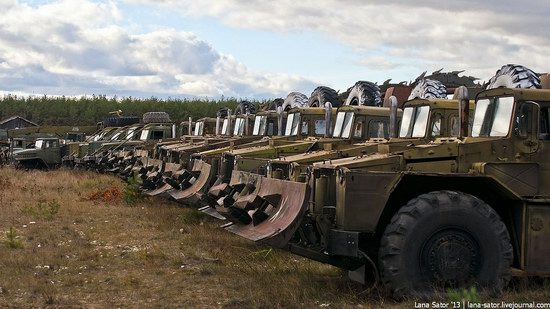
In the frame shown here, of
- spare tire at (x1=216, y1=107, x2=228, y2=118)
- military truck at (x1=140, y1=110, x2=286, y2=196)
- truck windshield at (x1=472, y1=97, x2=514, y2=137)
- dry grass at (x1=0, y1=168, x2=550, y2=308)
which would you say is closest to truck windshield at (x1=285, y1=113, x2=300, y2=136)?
military truck at (x1=140, y1=110, x2=286, y2=196)

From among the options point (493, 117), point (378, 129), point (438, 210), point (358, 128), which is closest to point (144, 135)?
point (358, 128)

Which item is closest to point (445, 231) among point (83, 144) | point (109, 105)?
point (83, 144)

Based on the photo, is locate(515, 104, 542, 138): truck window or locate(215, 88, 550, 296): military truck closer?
locate(215, 88, 550, 296): military truck

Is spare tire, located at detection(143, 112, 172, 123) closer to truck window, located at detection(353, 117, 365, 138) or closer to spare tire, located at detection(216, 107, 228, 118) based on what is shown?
spare tire, located at detection(216, 107, 228, 118)

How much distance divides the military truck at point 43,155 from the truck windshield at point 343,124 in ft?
59.0

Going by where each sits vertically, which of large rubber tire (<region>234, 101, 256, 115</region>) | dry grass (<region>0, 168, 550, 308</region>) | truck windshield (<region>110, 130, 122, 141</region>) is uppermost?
large rubber tire (<region>234, 101, 256, 115</region>)

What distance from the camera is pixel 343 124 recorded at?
1336 centimetres

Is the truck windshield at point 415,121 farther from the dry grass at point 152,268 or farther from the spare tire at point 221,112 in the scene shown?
the spare tire at point 221,112

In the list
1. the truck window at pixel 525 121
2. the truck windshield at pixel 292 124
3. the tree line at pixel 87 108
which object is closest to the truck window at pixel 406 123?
the truck window at pixel 525 121

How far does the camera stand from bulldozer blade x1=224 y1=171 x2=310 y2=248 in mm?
7637

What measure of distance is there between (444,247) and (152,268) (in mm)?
4162

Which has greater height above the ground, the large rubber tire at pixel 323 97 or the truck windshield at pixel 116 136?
the large rubber tire at pixel 323 97

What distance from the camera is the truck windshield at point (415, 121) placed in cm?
1075

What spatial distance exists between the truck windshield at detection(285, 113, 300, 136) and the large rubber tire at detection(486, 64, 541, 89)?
17.3 ft
